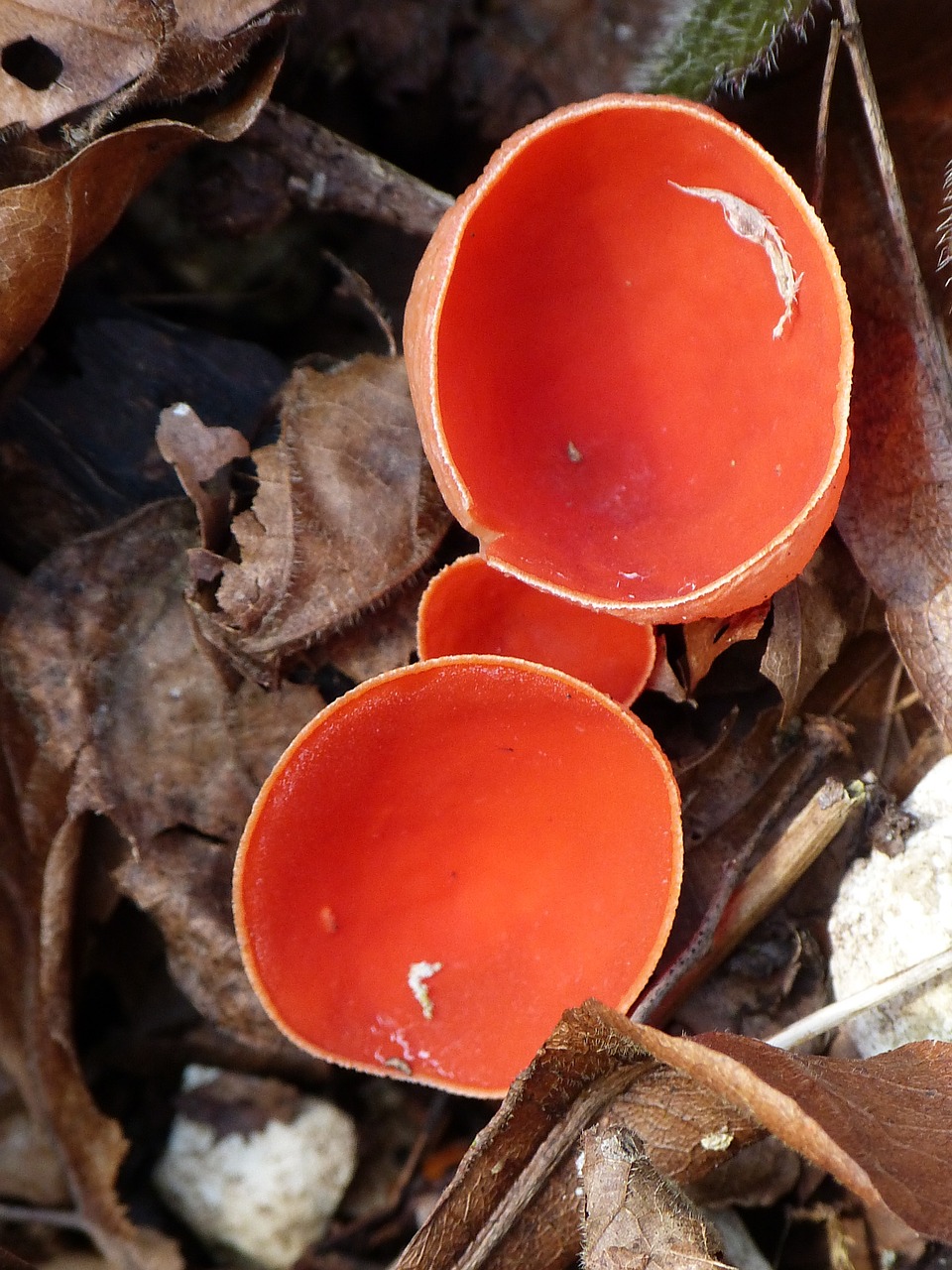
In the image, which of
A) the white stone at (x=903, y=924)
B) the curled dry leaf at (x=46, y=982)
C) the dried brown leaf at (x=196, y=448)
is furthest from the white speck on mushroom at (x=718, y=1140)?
the dried brown leaf at (x=196, y=448)

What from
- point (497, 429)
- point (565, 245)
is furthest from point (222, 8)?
point (497, 429)

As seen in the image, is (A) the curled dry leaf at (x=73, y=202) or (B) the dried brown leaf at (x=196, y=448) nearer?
(A) the curled dry leaf at (x=73, y=202)

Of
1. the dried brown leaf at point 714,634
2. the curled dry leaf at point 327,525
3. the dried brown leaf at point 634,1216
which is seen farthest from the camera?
the curled dry leaf at point 327,525

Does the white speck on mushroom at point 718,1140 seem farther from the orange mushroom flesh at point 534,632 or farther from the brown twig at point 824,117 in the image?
the brown twig at point 824,117

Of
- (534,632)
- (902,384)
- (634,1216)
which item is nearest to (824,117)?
(902,384)

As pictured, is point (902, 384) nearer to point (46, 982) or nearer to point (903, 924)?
point (903, 924)

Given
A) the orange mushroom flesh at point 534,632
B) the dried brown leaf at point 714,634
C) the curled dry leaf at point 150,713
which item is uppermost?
the dried brown leaf at point 714,634

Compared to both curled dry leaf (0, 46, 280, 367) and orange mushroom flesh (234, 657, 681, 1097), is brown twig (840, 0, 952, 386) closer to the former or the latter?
orange mushroom flesh (234, 657, 681, 1097)

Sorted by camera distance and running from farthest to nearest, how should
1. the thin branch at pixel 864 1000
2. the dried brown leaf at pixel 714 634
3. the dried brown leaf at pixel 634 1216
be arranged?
the dried brown leaf at pixel 714 634 < the thin branch at pixel 864 1000 < the dried brown leaf at pixel 634 1216
